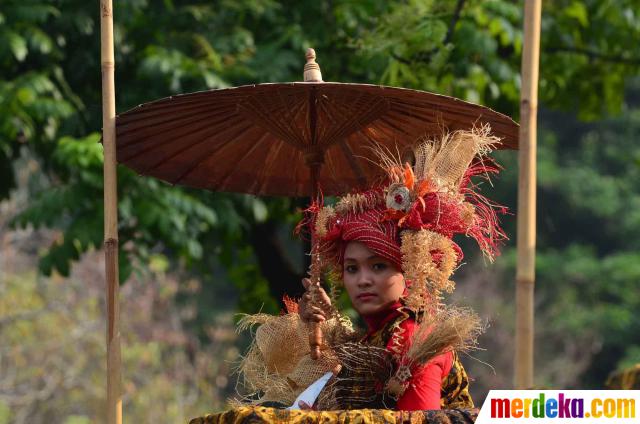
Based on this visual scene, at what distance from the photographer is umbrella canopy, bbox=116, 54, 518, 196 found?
4.04 m

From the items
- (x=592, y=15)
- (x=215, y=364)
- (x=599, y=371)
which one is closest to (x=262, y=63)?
(x=592, y=15)

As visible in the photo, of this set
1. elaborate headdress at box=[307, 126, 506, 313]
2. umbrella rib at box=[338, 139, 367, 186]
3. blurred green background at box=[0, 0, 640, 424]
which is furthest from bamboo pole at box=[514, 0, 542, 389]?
umbrella rib at box=[338, 139, 367, 186]

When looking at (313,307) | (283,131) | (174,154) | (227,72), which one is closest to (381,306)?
(313,307)

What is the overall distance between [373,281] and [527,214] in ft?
3.34

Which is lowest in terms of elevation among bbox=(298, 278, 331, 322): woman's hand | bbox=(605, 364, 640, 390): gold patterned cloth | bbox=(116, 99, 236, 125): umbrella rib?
bbox=(605, 364, 640, 390): gold patterned cloth

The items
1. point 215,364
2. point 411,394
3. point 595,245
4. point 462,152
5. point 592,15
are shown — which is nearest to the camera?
point 411,394

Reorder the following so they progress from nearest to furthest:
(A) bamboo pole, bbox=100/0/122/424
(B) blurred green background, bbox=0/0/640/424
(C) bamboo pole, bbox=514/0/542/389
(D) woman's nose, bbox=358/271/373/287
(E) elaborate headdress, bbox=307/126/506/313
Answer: (C) bamboo pole, bbox=514/0/542/389 → (A) bamboo pole, bbox=100/0/122/424 → (E) elaborate headdress, bbox=307/126/506/313 → (D) woman's nose, bbox=358/271/373/287 → (B) blurred green background, bbox=0/0/640/424

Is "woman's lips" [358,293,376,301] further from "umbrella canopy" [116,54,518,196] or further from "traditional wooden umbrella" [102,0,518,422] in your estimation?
"umbrella canopy" [116,54,518,196]

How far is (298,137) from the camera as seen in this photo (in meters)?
4.26

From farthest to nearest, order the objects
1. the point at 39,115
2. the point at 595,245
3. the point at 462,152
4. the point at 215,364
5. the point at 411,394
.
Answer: the point at 595,245 < the point at 215,364 < the point at 39,115 < the point at 462,152 < the point at 411,394

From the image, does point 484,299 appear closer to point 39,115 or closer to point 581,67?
point 581,67

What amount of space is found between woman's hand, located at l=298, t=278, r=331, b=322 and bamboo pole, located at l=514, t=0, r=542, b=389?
108 centimetres

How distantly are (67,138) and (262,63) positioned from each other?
3.87 ft

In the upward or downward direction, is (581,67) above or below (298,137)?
above
